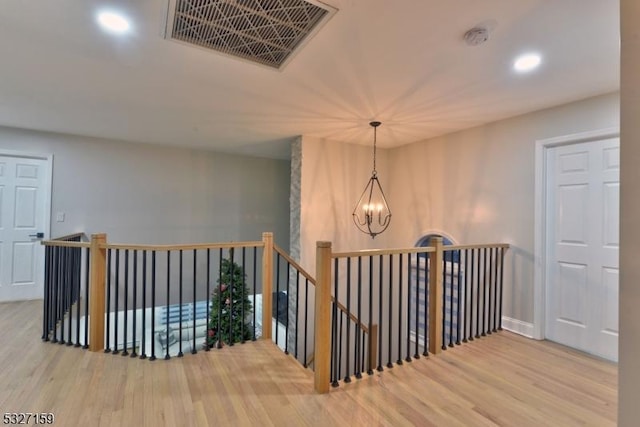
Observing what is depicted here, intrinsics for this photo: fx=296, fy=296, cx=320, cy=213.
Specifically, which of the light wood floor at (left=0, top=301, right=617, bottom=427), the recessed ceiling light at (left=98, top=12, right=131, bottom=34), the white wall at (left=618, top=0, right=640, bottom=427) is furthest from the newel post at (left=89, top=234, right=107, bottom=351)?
the white wall at (left=618, top=0, right=640, bottom=427)

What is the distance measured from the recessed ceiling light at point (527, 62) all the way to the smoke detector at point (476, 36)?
446 mm

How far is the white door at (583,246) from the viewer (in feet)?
8.55

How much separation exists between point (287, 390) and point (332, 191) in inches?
111

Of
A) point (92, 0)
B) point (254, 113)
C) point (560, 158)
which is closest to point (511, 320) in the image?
point (560, 158)

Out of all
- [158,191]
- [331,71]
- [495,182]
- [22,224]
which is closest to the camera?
[331,71]

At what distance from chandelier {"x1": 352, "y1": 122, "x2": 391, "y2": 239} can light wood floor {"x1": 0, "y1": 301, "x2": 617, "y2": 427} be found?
2275 mm

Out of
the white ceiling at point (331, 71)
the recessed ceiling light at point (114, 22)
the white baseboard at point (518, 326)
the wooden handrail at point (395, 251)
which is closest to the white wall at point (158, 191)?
the white ceiling at point (331, 71)

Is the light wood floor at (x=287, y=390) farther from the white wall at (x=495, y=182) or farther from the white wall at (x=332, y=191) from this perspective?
the white wall at (x=332, y=191)

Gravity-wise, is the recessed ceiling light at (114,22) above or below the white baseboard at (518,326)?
above

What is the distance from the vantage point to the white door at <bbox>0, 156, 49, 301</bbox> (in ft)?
12.8

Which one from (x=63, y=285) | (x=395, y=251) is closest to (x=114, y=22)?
(x=395, y=251)

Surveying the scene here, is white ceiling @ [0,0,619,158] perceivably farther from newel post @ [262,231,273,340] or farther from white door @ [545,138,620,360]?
newel post @ [262,231,273,340]

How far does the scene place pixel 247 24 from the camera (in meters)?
1.77

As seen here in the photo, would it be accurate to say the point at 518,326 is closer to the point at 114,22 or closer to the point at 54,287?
the point at 114,22
